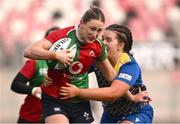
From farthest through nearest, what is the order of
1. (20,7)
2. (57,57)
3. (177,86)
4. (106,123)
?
(20,7) → (177,86) → (106,123) → (57,57)

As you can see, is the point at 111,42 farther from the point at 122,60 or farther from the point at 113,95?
the point at 113,95

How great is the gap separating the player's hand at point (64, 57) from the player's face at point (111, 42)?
0.61 metres

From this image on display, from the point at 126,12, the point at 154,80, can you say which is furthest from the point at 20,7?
the point at 154,80

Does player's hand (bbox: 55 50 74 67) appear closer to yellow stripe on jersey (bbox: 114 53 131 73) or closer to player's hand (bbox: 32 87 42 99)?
yellow stripe on jersey (bbox: 114 53 131 73)

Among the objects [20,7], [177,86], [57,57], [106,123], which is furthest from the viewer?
[20,7]

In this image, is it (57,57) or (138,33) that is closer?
(57,57)

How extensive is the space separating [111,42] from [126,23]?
13039 millimetres

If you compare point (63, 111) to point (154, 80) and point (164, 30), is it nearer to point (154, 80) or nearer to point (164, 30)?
point (154, 80)

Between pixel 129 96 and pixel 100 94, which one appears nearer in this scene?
pixel 100 94

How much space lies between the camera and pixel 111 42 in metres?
7.68

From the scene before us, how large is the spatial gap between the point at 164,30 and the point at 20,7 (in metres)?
3.86

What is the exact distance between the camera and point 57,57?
279 inches

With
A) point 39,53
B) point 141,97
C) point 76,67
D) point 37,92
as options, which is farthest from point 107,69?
point 37,92

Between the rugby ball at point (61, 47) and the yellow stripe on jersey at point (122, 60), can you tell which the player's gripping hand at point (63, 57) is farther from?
the yellow stripe on jersey at point (122, 60)
